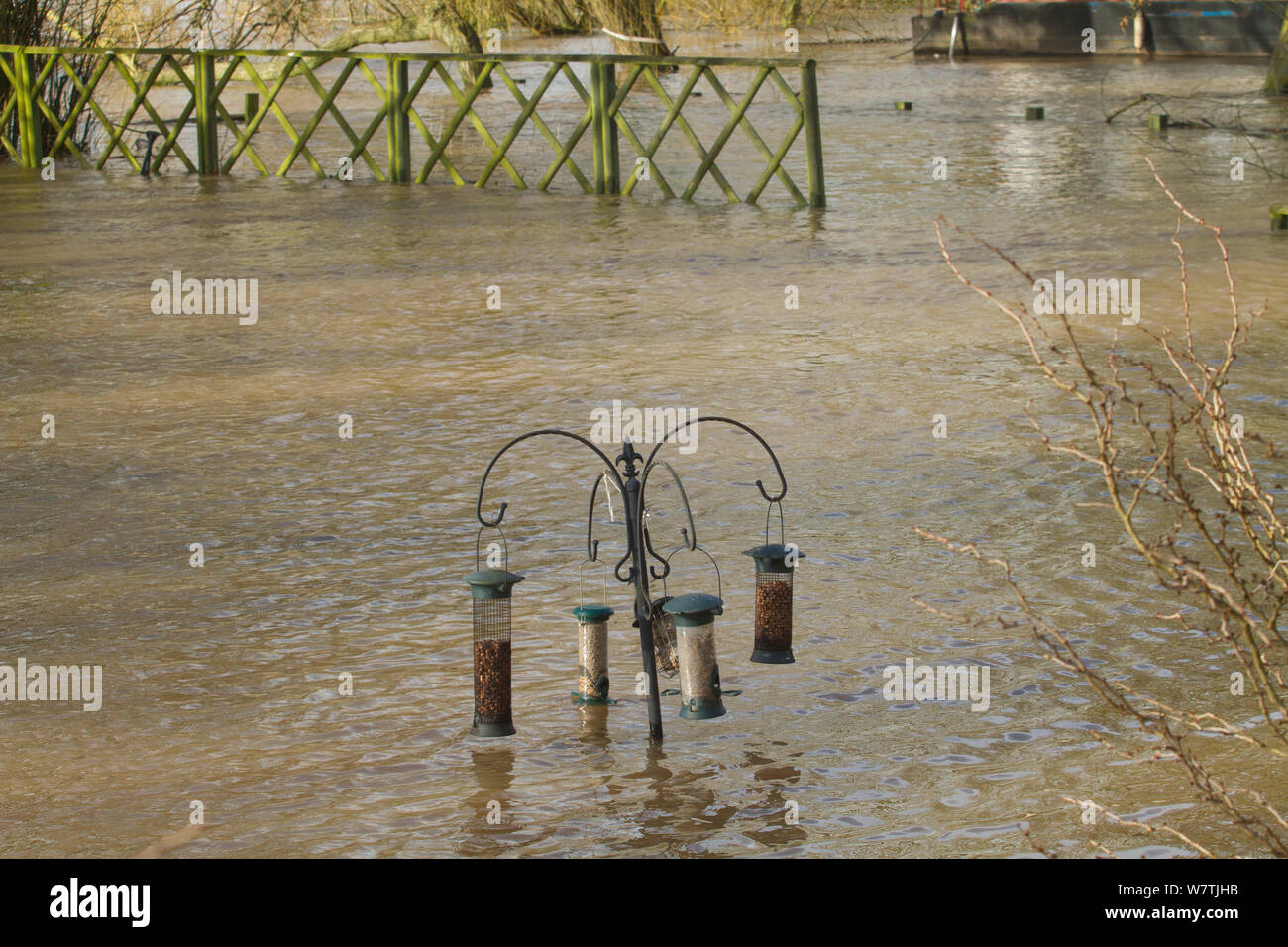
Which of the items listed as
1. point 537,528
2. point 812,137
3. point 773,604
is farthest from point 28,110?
point 773,604

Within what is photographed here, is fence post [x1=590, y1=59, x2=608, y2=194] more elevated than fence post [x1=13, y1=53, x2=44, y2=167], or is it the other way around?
fence post [x1=13, y1=53, x2=44, y2=167]

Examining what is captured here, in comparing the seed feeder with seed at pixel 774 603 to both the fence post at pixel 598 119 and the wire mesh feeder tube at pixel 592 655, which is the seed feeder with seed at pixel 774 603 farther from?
the fence post at pixel 598 119

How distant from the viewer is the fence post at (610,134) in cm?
1525

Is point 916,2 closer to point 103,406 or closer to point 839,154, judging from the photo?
point 839,154

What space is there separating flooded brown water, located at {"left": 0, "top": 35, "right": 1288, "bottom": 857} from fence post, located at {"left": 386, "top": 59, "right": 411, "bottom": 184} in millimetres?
2964

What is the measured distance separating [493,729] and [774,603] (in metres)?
0.90

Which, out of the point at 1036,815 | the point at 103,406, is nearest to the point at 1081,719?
the point at 1036,815

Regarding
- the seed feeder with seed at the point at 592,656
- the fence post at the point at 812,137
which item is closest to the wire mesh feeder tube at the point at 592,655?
the seed feeder with seed at the point at 592,656

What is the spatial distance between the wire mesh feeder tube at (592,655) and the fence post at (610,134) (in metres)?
11.2

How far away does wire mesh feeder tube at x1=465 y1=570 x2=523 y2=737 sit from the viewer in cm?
436

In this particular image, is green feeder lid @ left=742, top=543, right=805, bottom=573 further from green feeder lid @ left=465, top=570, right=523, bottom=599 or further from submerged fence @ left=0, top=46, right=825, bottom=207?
submerged fence @ left=0, top=46, right=825, bottom=207

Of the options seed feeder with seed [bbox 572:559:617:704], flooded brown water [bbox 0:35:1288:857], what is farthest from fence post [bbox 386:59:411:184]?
seed feeder with seed [bbox 572:559:617:704]

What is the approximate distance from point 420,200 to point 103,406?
7750mm

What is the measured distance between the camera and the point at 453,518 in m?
6.59
